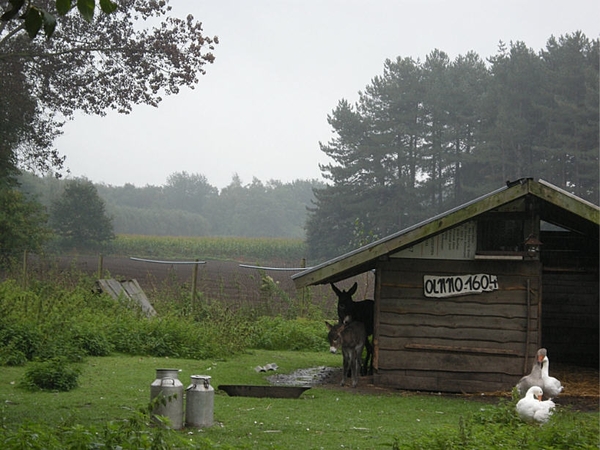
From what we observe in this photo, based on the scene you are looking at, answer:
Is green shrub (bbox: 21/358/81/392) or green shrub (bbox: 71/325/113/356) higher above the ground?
green shrub (bbox: 71/325/113/356)

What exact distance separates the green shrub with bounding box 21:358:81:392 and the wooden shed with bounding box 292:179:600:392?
3953 millimetres

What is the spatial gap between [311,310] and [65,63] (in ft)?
31.5

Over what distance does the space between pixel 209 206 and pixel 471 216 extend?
12268cm

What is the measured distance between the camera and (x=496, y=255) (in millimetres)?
13352

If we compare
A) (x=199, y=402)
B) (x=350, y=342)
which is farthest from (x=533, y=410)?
(x=350, y=342)

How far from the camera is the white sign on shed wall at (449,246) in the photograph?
13578 millimetres

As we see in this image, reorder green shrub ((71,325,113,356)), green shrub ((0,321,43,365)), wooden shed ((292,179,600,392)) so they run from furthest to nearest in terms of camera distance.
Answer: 1. green shrub ((71,325,113,356))
2. green shrub ((0,321,43,365))
3. wooden shed ((292,179,600,392))

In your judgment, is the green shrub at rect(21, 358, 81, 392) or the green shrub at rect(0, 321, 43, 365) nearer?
the green shrub at rect(21, 358, 81, 392)

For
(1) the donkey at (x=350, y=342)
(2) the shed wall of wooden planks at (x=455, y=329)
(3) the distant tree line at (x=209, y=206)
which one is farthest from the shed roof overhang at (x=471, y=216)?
(3) the distant tree line at (x=209, y=206)

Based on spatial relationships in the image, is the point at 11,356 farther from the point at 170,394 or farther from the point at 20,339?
the point at 170,394

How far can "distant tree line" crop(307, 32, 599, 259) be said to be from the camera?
53625 millimetres

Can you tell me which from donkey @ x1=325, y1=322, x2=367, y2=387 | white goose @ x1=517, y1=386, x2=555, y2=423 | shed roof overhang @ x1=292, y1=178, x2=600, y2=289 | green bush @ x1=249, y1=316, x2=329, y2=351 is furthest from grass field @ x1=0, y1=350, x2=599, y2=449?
green bush @ x1=249, y1=316, x2=329, y2=351

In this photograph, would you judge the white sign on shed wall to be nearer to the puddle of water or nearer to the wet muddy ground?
the wet muddy ground

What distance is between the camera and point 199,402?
9438mm
